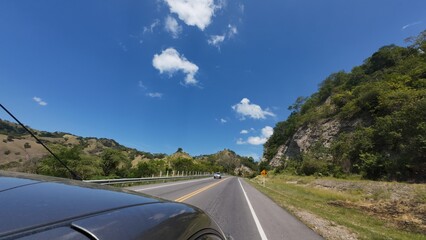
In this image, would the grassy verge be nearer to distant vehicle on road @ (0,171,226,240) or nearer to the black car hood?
distant vehicle on road @ (0,171,226,240)

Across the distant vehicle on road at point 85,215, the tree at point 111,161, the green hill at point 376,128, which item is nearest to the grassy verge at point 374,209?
the green hill at point 376,128

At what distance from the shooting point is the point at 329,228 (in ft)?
32.3

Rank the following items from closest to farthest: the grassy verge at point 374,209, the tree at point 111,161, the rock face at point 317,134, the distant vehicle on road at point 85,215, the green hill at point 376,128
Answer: the distant vehicle on road at point 85,215, the grassy verge at point 374,209, the green hill at point 376,128, the tree at point 111,161, the rock face at point 317,134

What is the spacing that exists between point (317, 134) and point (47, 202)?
229 feet

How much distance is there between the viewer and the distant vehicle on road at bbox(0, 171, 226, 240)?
47.9 inches

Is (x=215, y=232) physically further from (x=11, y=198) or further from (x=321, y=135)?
(x=321, y=135)

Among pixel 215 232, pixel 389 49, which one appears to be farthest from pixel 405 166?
pixel 389 49

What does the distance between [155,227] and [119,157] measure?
44.2 m

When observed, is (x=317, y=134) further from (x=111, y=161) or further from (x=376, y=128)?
(x=111, y=161)

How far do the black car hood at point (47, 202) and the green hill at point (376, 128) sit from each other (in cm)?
3192

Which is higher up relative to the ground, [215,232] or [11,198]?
[11,198]

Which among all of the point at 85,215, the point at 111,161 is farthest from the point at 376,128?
the point at 85,215

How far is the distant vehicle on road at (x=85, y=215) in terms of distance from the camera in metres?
1.22

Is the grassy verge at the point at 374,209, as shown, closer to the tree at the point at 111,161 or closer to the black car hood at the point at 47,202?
the black car hood at the point at 47,202
